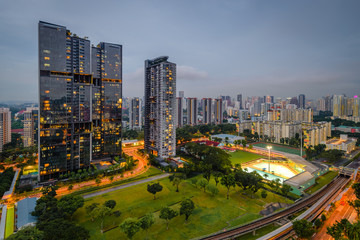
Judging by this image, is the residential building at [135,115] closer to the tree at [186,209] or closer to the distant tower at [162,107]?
the distant tower at [162,107]

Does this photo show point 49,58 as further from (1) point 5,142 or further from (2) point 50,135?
(1) point 5,142

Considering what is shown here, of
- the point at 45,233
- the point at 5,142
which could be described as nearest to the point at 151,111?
the point at 45,233

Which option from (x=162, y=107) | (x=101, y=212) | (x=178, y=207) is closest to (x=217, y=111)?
(x=162, y=107)

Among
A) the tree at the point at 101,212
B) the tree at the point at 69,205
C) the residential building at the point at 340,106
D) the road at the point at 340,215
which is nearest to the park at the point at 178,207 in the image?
the tree at the point at 101,212

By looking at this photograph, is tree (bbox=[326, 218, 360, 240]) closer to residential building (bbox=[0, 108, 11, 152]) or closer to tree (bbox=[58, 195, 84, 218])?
tree (bbox=[58, 195, 84, 218])

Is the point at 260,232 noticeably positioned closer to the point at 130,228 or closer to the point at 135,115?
the point at 130,228
